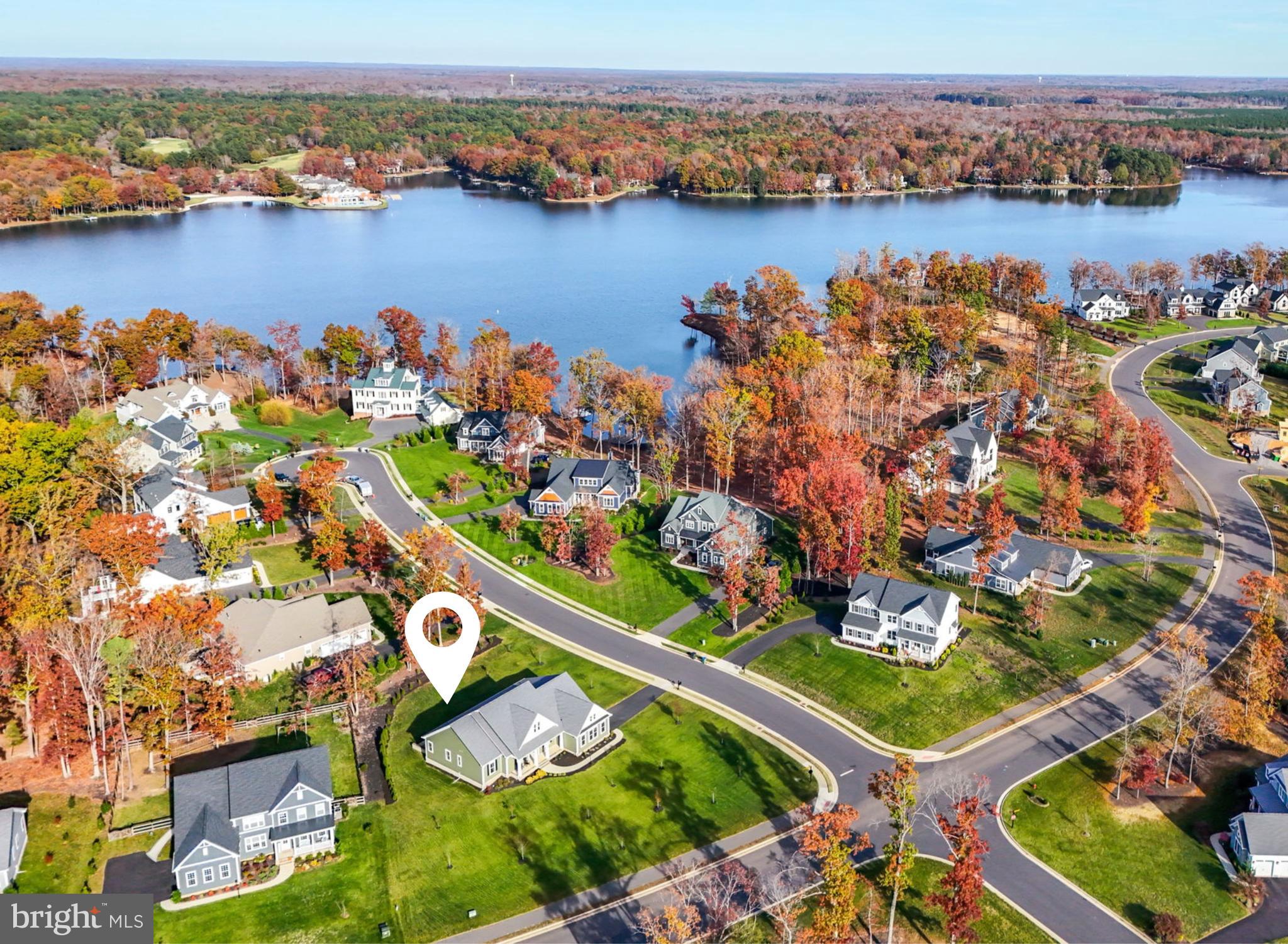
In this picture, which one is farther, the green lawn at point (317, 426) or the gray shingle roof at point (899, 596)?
the green lawn at point (317, 426)

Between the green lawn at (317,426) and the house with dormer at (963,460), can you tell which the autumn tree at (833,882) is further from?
the green lawn at (317,426)

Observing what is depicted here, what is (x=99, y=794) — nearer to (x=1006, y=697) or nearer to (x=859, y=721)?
(x=859, y=721)

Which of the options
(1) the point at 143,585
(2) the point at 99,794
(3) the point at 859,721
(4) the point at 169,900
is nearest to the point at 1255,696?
(3) the point at 859,721

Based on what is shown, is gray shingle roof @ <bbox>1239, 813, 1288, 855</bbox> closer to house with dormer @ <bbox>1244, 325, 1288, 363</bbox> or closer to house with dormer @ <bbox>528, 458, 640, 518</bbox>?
house with dormer @ <bbox>528, 458, 640, 518</bbox>

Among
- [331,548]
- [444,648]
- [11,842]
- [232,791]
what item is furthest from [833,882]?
[331,548]

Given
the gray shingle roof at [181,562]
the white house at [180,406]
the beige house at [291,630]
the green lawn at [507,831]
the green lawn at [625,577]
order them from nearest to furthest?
the green lawn at [507,831] → the beige house at [291,630] → the gray shingle roof at [181,562] → the green lawn at [625,577] → the white house at [180,406]

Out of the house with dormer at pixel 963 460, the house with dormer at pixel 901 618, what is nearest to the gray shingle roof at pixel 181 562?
the house with dormer at pixel 901 618

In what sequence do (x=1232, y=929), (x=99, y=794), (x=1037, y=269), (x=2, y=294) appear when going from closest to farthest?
(x=1232, y=929) < (x=99, y=794) < (x=2, y=294) < (x=1037, y=269)
